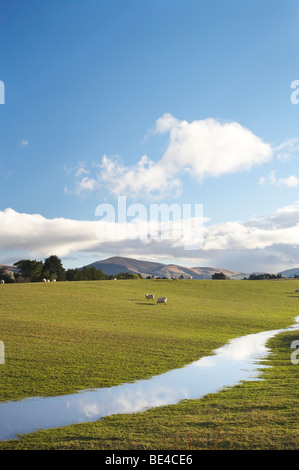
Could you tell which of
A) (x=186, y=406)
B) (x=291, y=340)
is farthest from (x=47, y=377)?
(x=291, y=340)

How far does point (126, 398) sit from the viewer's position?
51.5ft

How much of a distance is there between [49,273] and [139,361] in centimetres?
10480

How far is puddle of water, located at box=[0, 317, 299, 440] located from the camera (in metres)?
13.0

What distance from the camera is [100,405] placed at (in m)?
14.8

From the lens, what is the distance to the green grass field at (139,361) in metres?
10.8

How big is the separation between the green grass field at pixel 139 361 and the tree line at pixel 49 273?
5171 cm

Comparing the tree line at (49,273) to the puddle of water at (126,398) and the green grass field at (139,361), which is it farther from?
the puddle of water at (126,398)

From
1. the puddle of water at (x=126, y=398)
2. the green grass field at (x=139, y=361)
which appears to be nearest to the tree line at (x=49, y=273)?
the green grass field at (x=139, y=361)

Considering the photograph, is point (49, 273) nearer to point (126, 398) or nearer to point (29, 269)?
point (29, 269)

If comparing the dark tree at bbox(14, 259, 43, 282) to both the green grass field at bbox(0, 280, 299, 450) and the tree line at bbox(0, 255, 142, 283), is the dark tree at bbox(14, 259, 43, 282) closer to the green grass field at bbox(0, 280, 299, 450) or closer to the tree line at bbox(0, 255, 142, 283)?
the tree line at bbox(0, 255, 142, 283)

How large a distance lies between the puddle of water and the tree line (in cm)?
9186

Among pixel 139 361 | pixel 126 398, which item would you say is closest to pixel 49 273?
Answer: pixel 139 361

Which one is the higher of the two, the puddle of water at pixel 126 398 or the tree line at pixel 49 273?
the tree line at pixel 49 273
